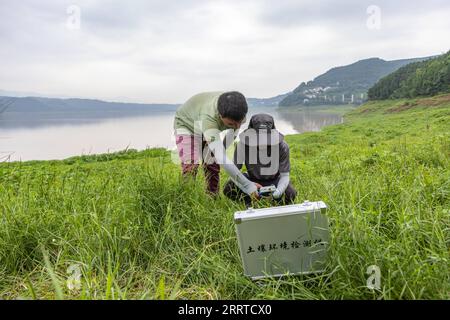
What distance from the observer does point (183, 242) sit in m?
2.00

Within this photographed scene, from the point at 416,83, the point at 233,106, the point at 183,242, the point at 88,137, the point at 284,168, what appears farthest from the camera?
the point at 416,83

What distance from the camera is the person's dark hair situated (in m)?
2.41

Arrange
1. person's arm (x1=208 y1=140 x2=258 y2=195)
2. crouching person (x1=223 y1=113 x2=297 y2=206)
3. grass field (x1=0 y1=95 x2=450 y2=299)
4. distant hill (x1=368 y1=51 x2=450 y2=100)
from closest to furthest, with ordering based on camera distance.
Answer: grass field (x1=0 y1=95 x2=450 y2=299), person's arm (x1=208 y1=140 x2=258 y2=195), crouching person (x1=223 y1=113 x2=297 y2=206), distant hill (x1=368 y1=51 x2=450 y2=100)

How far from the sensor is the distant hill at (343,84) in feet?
341

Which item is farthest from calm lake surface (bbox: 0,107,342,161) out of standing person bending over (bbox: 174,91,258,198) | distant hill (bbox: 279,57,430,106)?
distant hill (bbox: 279,57,430,106)

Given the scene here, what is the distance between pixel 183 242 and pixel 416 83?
55263mm

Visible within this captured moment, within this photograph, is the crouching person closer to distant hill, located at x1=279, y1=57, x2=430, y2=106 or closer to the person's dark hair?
the person's dark hair

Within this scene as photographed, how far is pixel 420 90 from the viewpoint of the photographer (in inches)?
1812

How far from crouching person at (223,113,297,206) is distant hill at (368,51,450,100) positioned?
49293 mm

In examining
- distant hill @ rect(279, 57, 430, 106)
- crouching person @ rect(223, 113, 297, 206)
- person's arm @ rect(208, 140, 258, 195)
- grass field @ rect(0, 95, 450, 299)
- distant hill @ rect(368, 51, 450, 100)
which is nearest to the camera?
grass field @ rect(0, 95, 450, 299)

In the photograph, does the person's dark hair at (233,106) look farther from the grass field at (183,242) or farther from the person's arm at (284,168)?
the grass field at (183,242)

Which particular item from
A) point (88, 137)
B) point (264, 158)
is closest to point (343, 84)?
point (88, 137)

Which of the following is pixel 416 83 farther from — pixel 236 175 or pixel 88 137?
pixel 236 175
